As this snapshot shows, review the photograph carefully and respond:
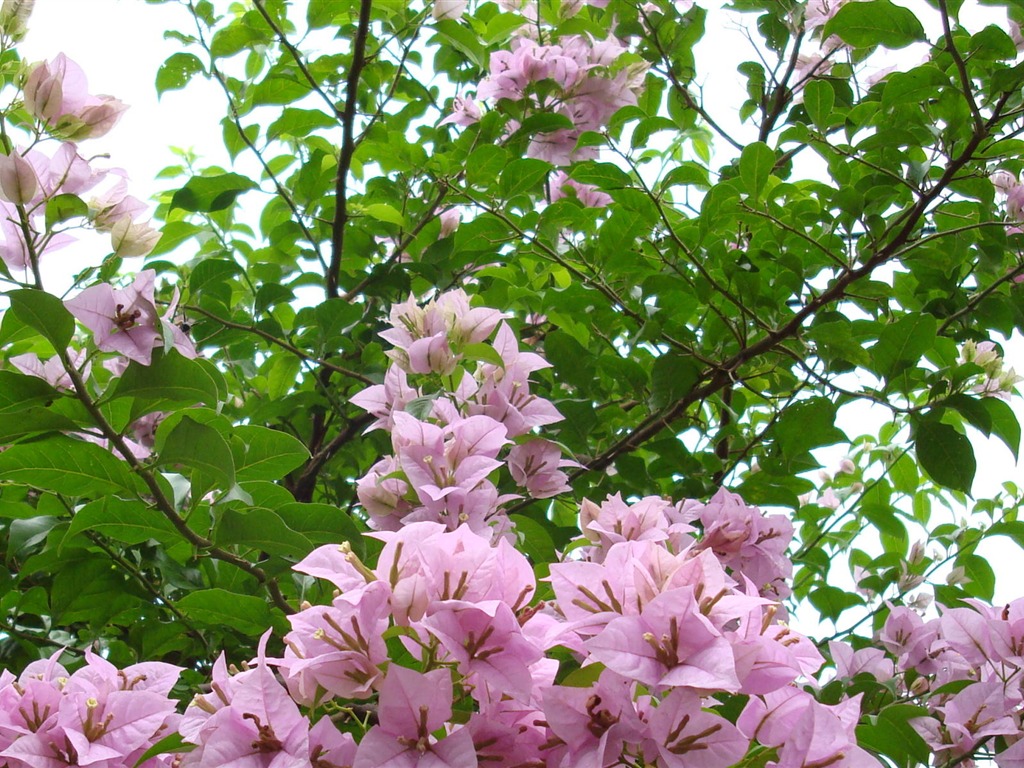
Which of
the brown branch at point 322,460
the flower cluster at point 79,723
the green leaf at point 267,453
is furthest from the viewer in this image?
the brown branch at point 322,460

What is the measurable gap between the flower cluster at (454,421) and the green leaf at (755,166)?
1.36 ft

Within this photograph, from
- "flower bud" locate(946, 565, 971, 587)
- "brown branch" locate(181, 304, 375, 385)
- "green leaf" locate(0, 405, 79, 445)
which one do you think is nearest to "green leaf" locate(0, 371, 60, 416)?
"green leaf" locate(0, 405, 79, 445)

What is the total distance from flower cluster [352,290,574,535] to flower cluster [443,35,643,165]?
642 millimetres

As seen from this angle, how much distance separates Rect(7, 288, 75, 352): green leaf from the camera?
771 mm

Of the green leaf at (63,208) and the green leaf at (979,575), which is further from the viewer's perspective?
the green leaf at (979,575)

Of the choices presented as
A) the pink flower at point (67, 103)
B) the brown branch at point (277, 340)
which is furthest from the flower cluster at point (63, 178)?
the brown branch at point (277, 340)

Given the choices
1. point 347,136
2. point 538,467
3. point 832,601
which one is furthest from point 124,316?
point 832,601

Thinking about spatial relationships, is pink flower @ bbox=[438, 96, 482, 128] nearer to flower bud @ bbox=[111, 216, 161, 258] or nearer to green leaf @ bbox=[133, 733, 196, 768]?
flower bud @ bbox=[111, 216, 161, 258]

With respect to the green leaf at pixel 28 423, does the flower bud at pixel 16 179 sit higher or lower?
higher

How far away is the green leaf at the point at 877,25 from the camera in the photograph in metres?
1.12

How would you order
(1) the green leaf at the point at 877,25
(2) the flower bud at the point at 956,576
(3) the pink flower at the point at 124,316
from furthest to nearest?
(2) the flower bud at the point at 956,576 < (1) the green leaf at the point at 877,25 < (3) the pink flower at the point at 124,316

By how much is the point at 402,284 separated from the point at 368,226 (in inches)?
8.0

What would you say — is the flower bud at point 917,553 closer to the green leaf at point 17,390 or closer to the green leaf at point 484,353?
the green leaf at point 484,353

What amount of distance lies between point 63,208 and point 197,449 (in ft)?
0.76
